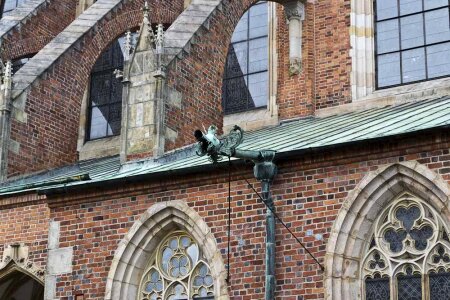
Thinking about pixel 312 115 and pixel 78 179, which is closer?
pixel 78 179

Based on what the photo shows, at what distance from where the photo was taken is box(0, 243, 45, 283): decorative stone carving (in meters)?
15.3

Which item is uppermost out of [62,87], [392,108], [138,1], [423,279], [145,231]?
[138,1]

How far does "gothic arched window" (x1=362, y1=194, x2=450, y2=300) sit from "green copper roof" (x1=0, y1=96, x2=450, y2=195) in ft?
3.05

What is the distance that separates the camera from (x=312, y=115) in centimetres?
1656

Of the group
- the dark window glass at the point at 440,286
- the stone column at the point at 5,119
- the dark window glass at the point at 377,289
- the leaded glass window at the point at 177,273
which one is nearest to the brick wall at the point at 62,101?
the stone column at the point at 5,119

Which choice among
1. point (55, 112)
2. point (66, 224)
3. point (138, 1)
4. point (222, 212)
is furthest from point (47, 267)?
point (138, 1)

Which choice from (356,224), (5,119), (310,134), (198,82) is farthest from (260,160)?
(5,119)

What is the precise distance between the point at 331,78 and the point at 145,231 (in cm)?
467

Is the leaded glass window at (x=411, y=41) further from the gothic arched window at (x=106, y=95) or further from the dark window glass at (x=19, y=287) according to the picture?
the dark window glass at (x=19, y=287)

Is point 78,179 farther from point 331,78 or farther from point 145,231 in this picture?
point 331,78

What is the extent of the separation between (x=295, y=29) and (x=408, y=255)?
6.28 meters

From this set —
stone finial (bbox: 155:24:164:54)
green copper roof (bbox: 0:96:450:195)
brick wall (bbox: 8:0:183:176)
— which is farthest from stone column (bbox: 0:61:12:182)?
stone finial (bbox: 155:24:164:54)

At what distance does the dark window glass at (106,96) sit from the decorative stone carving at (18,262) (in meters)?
4.46

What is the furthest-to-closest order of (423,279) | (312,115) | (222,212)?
1. (312,115)
2. (222,212)
3. (423,279)
